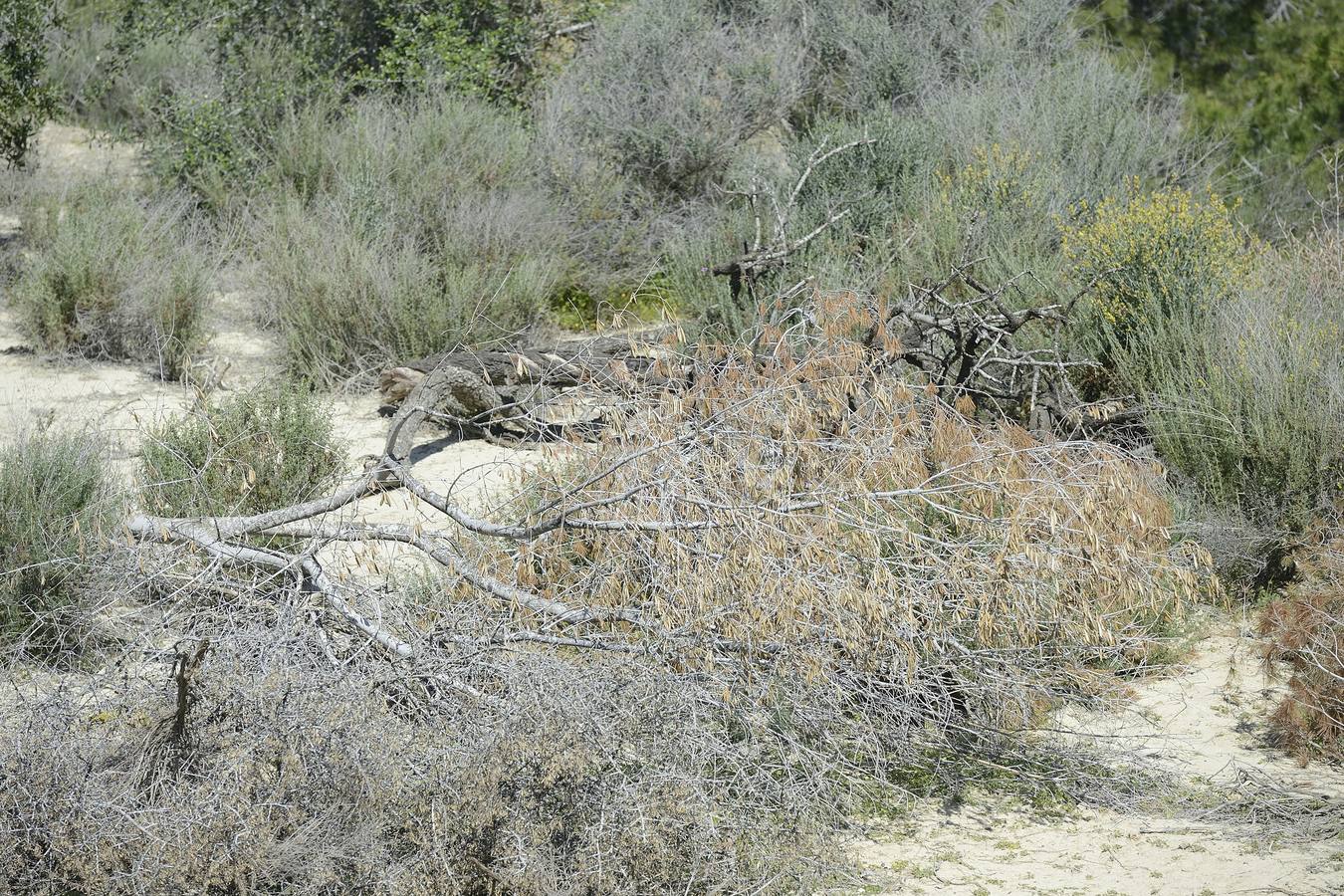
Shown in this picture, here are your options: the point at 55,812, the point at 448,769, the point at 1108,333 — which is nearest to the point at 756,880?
the point at 448,769

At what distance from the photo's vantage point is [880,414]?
15.2 feet

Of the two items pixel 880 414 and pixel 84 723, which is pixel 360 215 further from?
pixel 84 723

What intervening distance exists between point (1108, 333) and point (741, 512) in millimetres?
3177

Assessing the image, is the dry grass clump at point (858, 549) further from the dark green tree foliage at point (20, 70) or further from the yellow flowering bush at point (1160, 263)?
the dark green tree foliage at point (20, 70)

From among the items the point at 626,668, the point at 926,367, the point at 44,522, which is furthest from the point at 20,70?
the point at 626,668

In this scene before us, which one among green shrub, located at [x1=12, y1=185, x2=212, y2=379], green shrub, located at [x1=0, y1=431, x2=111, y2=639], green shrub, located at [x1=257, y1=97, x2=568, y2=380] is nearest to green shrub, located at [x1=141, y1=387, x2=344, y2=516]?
green shrub, located at [x1=0, y1=431, x2=111, y2=639]

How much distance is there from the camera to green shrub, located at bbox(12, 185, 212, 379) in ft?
23.1

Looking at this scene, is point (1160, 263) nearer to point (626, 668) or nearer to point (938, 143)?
point (938, 143)

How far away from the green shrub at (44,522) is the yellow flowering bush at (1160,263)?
452 cm

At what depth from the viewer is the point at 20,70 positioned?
7953mm

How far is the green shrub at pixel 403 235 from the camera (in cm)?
705

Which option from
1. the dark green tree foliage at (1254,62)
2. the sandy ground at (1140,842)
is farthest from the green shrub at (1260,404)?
the dark green tree foliage at (1254,62)

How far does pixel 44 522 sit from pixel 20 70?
15.1ft

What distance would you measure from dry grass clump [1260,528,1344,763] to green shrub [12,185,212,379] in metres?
5.44
